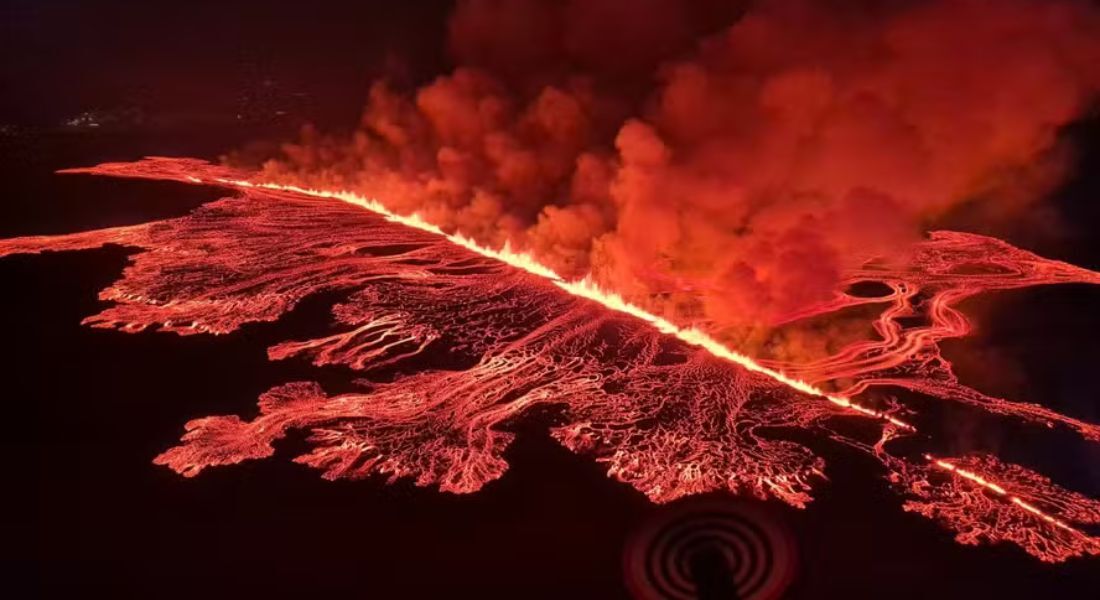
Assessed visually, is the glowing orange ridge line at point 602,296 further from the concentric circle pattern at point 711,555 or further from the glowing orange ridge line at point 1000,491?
the concentric circle pattern at point 711,555

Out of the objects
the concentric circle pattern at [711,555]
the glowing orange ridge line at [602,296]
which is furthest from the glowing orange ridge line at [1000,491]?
the concentric circle pattern at [711,555]

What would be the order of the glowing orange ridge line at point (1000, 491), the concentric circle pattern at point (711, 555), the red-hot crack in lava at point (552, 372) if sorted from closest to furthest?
the concentric circle pattern at point (711, 555), the glowing orange ridge line at point (1000, 491), the red-hot crack in lava at point (552, 372)

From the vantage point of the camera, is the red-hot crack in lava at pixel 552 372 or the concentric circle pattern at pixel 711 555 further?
the red-hot crack in lava at pixel 552 372

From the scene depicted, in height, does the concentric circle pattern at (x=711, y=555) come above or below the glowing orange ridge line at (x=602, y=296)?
below

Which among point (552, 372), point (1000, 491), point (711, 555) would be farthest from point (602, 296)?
point (711, 555)

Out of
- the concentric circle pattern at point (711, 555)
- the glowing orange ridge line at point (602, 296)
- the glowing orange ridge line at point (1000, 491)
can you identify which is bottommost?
the concentric circle pattern at point (711, 555)

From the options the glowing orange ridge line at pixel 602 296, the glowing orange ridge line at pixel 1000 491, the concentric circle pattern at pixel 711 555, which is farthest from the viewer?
the glowing orange ridge line at pixel 602 296
